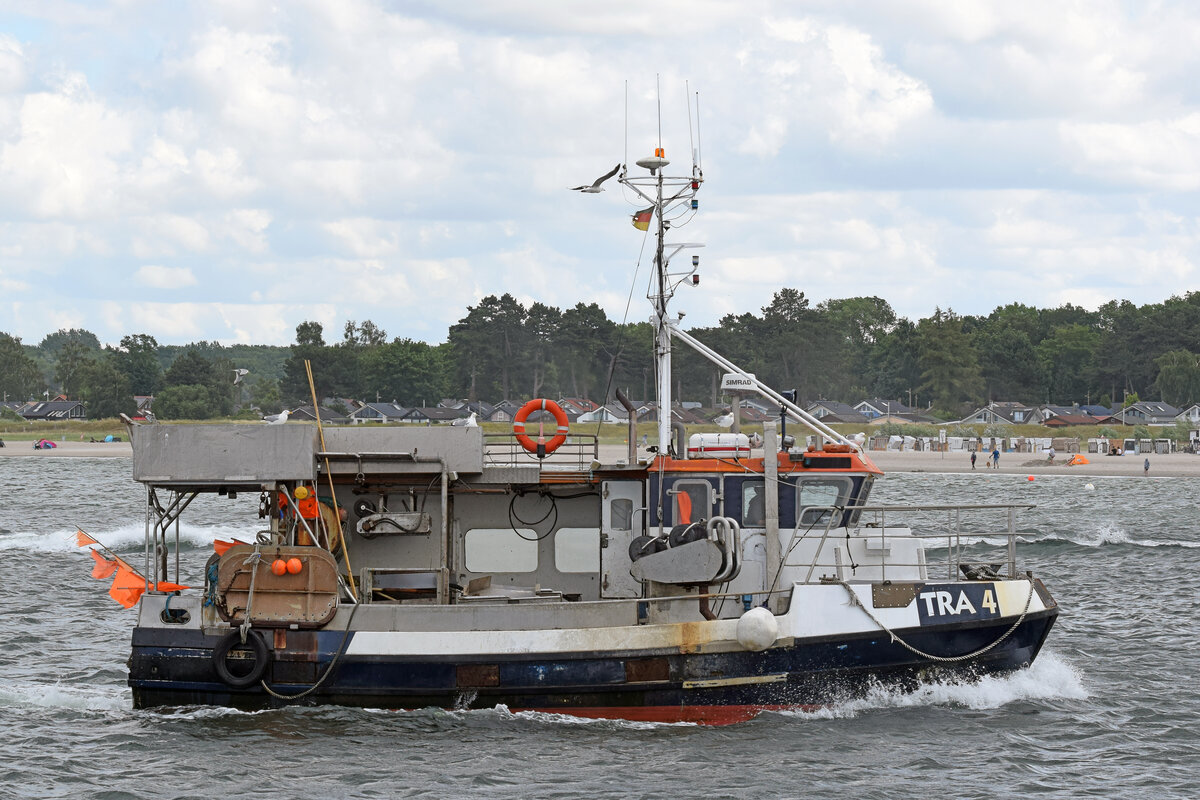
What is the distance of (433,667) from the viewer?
14.8 metres

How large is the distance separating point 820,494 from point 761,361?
8157cm

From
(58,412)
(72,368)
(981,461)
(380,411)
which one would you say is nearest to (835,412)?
(981,461)

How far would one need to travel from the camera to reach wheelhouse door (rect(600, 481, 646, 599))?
16.1 metres

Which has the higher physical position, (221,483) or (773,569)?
(221,483)

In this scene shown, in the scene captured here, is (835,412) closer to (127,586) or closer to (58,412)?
(58,412)

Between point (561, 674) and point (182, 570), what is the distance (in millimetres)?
18415

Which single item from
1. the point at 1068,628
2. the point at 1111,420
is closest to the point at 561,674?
the point at 1068,628

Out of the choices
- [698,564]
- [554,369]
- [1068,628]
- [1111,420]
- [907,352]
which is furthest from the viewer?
[907,352]

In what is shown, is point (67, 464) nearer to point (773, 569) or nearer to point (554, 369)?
point (554, 369)

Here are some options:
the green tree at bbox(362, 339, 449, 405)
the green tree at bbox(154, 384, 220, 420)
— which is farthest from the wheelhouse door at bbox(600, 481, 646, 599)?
the green tree at bbox(362, 339, 449, 405)

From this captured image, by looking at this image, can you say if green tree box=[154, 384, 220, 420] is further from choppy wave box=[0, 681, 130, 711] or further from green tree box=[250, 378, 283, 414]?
choppy wave box=[0, 681, 130, 711]

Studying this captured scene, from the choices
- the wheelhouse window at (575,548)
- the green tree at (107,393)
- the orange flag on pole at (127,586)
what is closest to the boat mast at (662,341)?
the wheelhouse window at (575,548)

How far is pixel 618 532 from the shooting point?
16156 millimetres

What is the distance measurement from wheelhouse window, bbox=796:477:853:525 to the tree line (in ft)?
194
